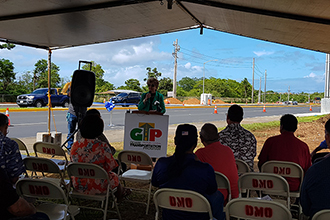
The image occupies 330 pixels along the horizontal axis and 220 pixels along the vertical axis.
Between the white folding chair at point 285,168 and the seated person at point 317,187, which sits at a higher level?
the seated person at point 317,187

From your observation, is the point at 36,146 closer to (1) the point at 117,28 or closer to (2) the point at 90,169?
(2) the point at 90,169

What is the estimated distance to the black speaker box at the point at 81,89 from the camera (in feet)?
22.5

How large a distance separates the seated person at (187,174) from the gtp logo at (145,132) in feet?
9.42

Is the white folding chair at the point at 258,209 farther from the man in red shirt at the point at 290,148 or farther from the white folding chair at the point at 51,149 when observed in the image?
the white folding chair at the point at 51,149

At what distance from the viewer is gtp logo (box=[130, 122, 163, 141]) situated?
5.41 m

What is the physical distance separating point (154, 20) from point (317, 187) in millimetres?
4761

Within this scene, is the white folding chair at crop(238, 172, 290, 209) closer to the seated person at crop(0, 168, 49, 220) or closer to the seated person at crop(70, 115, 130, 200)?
the seated person at crop(70, 115, 130, 200)

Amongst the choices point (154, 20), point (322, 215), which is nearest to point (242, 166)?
point (322, 215)

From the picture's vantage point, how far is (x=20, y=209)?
2141mm

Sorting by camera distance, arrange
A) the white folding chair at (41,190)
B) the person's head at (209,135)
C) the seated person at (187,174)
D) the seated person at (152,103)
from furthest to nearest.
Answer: the seated person at (152,103) → the person's head at (209,135) → the white folding chair at (41,190) → the seated person at (187,174)

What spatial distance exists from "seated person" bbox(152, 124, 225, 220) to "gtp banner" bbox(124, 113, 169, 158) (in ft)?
9.32

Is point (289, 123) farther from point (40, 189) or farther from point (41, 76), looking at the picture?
point (41, 76)

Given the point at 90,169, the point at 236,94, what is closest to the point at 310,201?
the point at 90,169

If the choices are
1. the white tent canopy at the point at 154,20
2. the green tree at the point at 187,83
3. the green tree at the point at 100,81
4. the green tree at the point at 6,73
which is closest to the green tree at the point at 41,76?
the green tree at the point at 6,73
